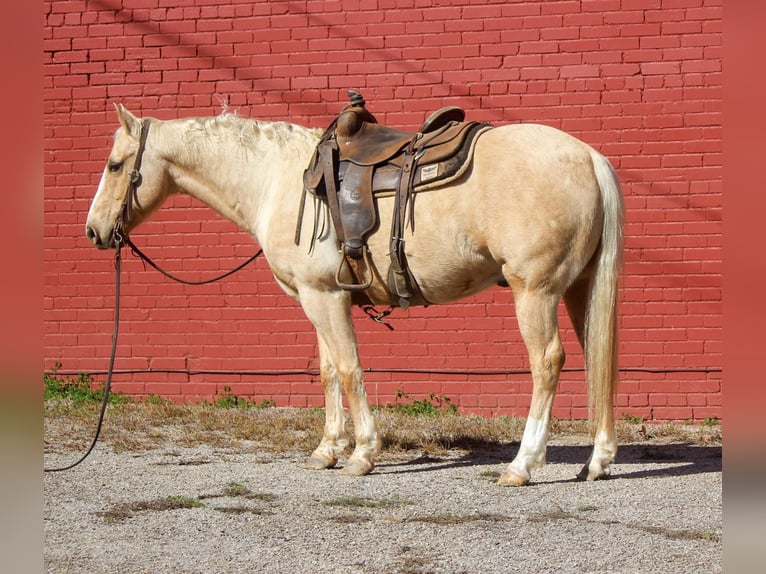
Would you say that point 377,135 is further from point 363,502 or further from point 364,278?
point 363,502

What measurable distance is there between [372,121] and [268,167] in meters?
0.79

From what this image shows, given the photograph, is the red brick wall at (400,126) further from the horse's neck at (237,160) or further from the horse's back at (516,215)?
the horse's back at (516,215)

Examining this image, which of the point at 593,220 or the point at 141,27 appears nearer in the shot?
the point at 593,220

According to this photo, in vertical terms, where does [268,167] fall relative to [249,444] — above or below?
above

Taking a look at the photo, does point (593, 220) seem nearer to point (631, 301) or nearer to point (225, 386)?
point (631, 301)

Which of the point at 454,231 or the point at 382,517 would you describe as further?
the point at 454,231

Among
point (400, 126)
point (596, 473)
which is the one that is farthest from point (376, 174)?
point (400, 126)

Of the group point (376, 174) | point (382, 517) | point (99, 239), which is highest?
point (376, 174)

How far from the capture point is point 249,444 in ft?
22.6

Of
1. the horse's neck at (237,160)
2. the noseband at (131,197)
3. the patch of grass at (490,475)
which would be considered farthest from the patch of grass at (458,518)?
the noseband at (131,197)

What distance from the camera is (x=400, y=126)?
8.17 meters

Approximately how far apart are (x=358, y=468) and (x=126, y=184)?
2.58m

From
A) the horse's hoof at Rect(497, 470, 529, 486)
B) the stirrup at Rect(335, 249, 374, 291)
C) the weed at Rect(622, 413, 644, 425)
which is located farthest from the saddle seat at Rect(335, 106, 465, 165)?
the weed at Rect(622, 413, 644, 425)
